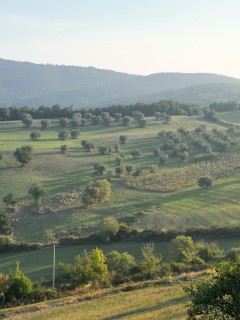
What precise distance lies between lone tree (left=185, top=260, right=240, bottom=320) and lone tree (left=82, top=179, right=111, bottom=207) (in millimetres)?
56778

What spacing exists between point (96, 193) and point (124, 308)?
1705 inches

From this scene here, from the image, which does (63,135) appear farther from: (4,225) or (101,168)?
(4,225)

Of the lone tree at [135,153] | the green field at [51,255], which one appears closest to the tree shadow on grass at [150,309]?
the green field at [51,255]

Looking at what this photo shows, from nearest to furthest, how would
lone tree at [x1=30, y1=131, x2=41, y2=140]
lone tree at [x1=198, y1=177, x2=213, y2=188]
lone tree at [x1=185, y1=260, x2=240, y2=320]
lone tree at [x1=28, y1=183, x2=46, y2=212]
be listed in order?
lone tree at [x1=185, y1=260, x2=240, y2=320]
lone tree at [x1=28, y1=183, x2=46, y2=212]
lone tree at [x1=198, y1=177, x2=213, y2=188]
lone tree at [x1=30, y1=131, x2=41, y2=140]

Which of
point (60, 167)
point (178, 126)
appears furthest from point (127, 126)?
point (60, 167)

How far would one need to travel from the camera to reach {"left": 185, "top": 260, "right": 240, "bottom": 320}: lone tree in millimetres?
14812

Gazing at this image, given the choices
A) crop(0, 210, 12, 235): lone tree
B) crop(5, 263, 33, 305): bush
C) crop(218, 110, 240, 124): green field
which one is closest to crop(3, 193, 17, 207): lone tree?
crop(0, 210, 12, 235): lone tree

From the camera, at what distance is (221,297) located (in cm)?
1499

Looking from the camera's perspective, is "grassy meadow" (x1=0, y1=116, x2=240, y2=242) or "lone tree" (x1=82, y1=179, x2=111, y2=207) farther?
"lone tree" (x1=82, y1=179, x2=111, y2=207)

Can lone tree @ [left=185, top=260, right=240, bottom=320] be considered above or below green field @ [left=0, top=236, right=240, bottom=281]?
above

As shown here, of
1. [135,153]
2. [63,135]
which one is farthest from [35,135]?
[135,153]

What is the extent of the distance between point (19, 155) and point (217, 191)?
45.8m

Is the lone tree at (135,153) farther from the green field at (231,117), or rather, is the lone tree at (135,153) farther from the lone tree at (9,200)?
the green field at (231,117)

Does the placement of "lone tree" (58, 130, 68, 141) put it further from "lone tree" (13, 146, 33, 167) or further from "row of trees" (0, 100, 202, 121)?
"row of trees" (0, 100, 202, 121)
